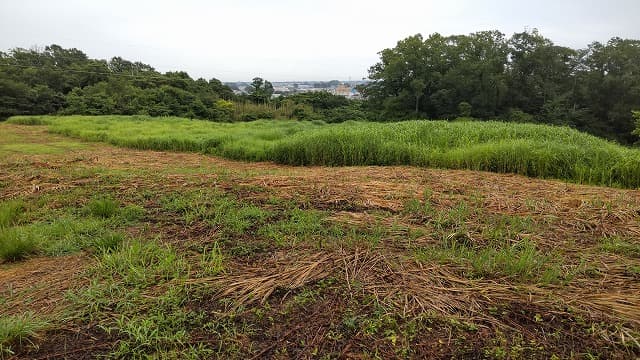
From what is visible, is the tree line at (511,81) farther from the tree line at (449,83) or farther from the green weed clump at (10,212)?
the green weed clump at (10,212)

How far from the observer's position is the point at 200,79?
29562 millimetres

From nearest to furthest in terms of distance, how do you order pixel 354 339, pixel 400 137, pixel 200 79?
1. pixel 354 339
2. pixel 400 137
3. pixel 200 79

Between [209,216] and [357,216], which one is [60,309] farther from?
[357,216]

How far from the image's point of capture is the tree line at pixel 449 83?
26.1 metres

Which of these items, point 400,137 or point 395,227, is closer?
point 395,227

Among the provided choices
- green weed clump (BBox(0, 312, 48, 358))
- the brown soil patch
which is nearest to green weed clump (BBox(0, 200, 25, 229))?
the brown soil patch

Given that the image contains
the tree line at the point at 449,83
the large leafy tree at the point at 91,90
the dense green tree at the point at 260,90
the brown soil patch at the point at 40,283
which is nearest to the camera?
the brown soil patch at the point at 40,283

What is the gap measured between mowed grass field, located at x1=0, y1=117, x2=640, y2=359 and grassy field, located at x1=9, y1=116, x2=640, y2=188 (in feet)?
3.82

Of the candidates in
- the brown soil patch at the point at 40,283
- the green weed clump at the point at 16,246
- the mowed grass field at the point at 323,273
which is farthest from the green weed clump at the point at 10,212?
the brown soil patch at the point at 40,283

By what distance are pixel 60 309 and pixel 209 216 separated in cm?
133

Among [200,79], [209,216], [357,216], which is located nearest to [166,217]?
[209,216]

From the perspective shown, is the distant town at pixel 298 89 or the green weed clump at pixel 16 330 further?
the distant town at pixel 298 89

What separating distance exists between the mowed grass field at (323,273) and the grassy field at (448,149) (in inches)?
45.8

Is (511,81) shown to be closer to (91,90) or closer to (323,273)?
(91,90)
